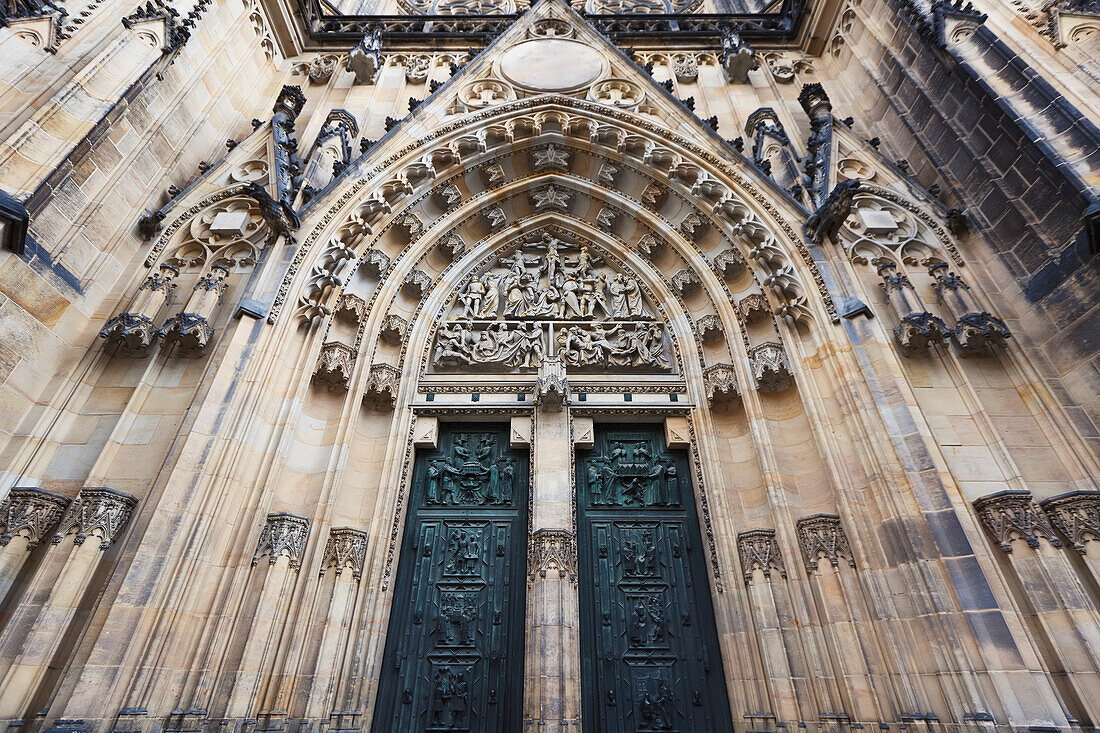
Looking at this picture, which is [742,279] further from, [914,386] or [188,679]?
[188,679]

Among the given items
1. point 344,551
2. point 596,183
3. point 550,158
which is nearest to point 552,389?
point 344,551

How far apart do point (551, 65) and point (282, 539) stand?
842 cm

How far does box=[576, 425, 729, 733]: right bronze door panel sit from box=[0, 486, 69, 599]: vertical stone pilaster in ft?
16.0

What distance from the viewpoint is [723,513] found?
18.7 ft

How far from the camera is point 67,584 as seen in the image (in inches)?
165

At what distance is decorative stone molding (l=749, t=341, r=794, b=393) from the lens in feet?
19.9

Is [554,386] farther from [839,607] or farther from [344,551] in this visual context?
[839,607]

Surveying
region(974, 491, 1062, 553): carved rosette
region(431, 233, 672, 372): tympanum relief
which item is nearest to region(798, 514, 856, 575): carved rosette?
region(974, 491, 1062, 553): carved rosette

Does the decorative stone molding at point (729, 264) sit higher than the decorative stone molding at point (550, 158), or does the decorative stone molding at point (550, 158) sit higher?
the decorative stone molding at point (550, 158)

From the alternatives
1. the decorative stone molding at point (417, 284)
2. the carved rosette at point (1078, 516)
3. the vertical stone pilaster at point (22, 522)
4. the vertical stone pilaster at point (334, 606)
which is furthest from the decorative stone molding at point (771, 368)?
the vertical stone pilaster at point (22, 522)

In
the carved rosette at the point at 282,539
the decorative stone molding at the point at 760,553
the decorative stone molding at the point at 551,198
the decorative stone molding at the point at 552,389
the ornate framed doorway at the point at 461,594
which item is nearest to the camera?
the carved rosette at the point at 282,539

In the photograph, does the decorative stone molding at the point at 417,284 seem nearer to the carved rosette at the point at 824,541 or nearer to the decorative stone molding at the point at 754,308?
the decorative stone molding at the point at 754,308

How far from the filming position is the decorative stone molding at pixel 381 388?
638 centimetres

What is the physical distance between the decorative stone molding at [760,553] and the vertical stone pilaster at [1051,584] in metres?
1.71
